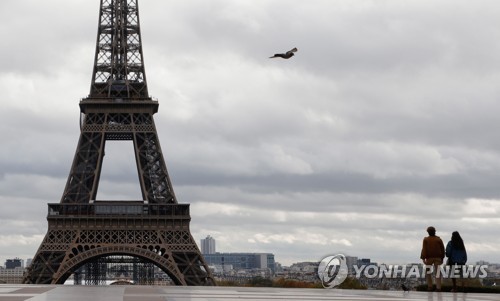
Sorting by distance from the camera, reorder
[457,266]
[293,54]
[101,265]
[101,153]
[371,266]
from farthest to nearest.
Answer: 1. [101,265]
2. [101,153]
3. [293,54]
4. [371,266]
5. [457,266]

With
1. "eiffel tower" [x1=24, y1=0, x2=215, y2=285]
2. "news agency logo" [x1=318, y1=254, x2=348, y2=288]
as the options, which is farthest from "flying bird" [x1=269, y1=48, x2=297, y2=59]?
"eiffel tower" [x1=24, y1=0, x2=215, y2=285]

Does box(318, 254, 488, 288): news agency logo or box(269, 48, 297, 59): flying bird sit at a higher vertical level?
box(269, 48, 297, 59): flying bird

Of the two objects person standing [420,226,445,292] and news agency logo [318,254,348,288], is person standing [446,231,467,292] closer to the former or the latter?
person standing [420,226,445,292]

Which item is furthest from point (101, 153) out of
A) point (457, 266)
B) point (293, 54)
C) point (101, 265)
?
point (457, 266)

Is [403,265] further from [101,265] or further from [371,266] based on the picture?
[101,265]

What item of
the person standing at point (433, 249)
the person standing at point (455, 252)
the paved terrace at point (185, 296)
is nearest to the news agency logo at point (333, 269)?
the paved terrace at point (185, 296)
